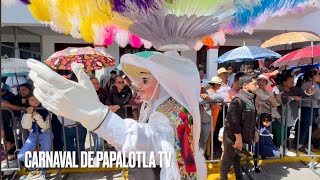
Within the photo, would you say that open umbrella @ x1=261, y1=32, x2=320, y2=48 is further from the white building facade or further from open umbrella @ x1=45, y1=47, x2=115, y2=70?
the white building facade

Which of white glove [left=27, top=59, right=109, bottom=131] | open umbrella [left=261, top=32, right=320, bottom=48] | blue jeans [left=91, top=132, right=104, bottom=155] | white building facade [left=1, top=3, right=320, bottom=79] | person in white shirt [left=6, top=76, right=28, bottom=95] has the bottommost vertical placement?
blue jeans [left=91, top=132, right=104, bottom=155]

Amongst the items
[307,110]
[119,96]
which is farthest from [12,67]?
[307,110]

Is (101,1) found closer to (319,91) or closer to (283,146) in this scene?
(283,146)

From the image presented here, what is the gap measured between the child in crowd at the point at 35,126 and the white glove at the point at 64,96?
9.12 feet

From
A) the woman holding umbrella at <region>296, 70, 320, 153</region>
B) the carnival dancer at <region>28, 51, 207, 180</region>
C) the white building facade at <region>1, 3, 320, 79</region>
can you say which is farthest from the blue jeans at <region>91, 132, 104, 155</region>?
the white building facade at <region>1, 3, 320, 79</region>

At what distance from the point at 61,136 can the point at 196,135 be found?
3.05 meters

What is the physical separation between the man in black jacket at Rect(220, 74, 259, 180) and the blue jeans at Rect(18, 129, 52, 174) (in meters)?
2.53

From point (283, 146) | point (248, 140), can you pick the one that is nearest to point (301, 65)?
point (283, 146)

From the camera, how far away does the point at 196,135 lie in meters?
1.80

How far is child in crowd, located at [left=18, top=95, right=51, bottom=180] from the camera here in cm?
370

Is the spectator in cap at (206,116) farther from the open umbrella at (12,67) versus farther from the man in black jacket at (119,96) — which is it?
the open umbrella at (12,67)

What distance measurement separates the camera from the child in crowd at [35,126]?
3.70 meters

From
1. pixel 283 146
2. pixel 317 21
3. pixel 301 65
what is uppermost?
pixel 317 21

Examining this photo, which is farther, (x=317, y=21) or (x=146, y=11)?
(x=317, y=21)
